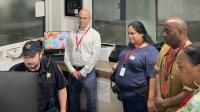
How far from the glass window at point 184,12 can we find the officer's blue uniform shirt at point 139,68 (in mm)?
984

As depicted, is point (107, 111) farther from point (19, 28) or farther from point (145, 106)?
point (19, 28)

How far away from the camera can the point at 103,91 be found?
445cm

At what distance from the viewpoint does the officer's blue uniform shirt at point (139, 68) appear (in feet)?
11.0

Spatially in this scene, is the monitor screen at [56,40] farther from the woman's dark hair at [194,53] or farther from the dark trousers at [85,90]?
the woman's dark hair at [194,53]

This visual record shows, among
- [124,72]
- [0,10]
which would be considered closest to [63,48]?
[0,10]

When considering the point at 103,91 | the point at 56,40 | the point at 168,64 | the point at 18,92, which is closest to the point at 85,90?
the point at 103,91

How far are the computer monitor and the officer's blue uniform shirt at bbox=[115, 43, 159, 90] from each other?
4.50 feet

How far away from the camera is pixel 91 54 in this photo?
14.3 ft

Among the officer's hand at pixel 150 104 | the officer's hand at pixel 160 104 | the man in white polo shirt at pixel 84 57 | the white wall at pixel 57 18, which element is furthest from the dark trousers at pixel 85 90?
the officer's hand at pixel 160 104

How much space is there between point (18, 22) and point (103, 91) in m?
1.62

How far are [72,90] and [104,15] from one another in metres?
1.24

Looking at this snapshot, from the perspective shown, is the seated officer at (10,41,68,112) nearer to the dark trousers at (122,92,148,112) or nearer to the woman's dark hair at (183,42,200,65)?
the dark trousers at (122,92,148,112)

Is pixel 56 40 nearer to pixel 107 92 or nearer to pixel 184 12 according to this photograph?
pixel 107 92

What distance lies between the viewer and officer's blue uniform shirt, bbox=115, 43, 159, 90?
336cm
